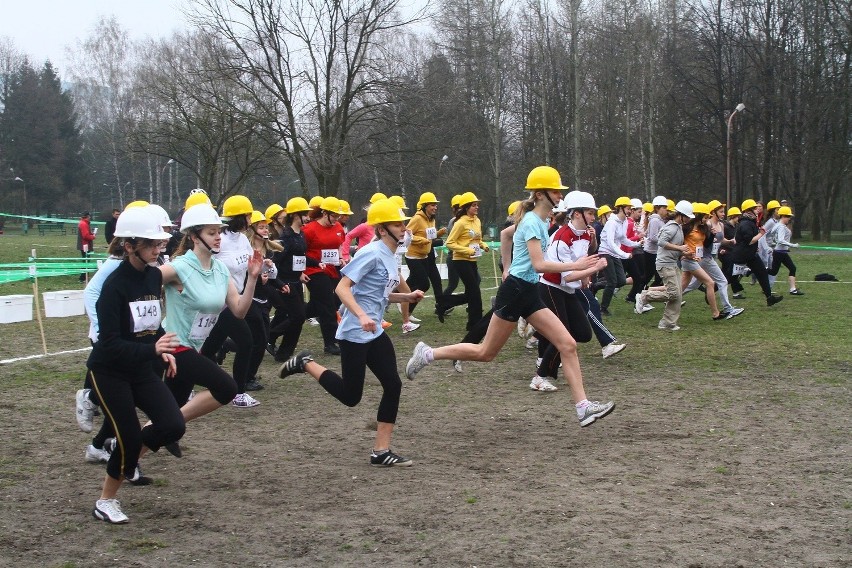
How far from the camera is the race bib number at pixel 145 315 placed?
525 cm

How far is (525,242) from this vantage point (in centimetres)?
763

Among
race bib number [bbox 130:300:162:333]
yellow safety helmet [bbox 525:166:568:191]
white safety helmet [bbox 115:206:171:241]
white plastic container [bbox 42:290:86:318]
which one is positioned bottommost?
white plastic container [bbox 42:290:86:318]

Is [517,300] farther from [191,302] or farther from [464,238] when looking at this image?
[464,238]

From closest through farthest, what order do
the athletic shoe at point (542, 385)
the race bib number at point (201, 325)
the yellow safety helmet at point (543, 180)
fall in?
the race bib number at point (201, 325) → the yellow safety helmet at point (543, 180) → the athletic shoe at point (542, 385)

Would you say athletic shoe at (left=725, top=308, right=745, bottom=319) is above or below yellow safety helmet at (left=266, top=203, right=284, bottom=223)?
below

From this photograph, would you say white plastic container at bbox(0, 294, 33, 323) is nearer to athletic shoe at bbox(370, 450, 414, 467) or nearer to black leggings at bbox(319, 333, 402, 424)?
black leggings at bbox(319, 333, 402, 424)

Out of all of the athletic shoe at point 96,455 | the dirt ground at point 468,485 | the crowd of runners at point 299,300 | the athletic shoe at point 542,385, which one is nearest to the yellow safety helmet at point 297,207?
the crowd of runners at point 299,300

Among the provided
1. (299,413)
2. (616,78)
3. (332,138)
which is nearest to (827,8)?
(616,78)

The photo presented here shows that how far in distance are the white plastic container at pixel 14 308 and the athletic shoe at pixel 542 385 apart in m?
10.2

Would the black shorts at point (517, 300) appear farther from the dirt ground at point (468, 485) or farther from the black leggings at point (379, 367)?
the black leggings at point (379, 367)

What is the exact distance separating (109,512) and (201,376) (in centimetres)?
105

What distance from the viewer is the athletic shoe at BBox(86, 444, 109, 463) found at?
6543 mm

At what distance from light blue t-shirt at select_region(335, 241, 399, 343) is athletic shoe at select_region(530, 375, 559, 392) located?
312 centimetres

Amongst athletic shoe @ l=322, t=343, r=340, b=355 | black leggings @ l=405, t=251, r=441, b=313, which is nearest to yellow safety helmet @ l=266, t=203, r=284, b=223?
athletic shoe @ l=322, t=343, r=340, b=355
